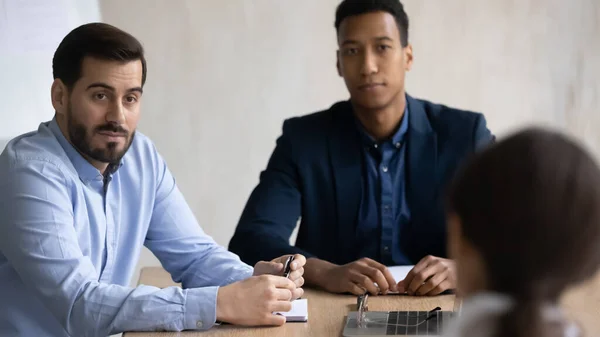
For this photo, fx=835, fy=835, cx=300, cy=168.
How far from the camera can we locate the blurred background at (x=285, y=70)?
372cm

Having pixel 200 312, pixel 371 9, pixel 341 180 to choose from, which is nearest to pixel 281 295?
pixel 200 312

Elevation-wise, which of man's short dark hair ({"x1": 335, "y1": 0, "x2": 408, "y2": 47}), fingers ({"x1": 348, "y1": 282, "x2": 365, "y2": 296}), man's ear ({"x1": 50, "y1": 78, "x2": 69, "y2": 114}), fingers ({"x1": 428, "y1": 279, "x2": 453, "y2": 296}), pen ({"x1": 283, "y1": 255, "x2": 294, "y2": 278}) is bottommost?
fingers ({"x1": 348, "y1": 282, "x2": 365, "y2": 296})

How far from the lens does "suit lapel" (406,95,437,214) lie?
2.51 m

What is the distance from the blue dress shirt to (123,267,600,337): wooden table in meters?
0.49

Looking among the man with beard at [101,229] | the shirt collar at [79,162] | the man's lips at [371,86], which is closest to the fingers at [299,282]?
the man with beard at [101,229]

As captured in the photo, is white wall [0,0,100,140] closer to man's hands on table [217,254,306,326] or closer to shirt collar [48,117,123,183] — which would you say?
shirt collar [48,117,123,183]

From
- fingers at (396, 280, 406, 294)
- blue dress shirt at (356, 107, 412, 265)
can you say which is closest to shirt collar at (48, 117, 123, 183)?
fingers at (396, 280, 406, 294)

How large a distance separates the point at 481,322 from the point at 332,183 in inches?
66.3

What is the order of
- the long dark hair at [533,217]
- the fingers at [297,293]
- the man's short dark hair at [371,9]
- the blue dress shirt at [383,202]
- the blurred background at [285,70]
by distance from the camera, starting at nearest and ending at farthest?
1. the long dark hair at [533,217]
2. the fingers at [297,293]
3. the blue dress shirt at [383,202]
4. the man's short dark hair at [371,9]
5. the blurred background at [285,70]

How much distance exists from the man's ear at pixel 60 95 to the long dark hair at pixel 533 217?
1.34 m

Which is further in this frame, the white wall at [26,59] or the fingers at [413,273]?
the white wall at [26,59]

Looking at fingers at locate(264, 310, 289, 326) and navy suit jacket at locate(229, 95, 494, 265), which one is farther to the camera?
navy suit jacket at locate(229, 95, 494, 265)

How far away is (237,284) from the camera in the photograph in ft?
5.78

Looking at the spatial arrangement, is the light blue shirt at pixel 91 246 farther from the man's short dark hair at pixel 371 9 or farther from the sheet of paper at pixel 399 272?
the man's short dark hair at pixel 371 9
